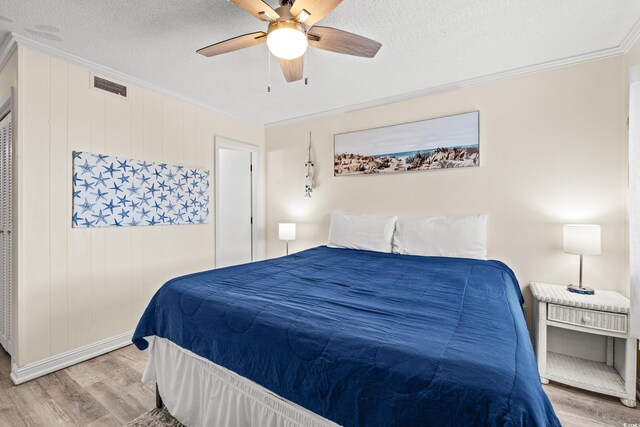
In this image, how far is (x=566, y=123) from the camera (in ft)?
7.96

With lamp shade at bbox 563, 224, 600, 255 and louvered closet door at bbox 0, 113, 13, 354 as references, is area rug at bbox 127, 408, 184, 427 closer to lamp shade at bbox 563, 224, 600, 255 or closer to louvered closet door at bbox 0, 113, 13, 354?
louvered closet door at bbox 0, 113, 13, 354

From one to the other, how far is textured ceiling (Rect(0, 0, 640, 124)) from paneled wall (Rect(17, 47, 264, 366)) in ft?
1.04

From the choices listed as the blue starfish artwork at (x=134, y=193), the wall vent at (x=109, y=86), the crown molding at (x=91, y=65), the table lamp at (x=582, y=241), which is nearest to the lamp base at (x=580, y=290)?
the table lamp at (x=582, y=241)

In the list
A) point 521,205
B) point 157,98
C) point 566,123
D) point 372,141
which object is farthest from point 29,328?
point 566,123

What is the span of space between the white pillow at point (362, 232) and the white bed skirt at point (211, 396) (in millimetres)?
1904

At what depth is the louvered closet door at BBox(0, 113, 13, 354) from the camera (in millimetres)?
2297

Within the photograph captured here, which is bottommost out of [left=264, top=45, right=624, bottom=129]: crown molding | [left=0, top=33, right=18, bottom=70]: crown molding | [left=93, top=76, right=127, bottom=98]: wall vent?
[left=93, top=76, right=127, bottom=98]: wall vent

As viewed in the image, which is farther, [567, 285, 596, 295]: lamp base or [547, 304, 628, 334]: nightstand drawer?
[567, 285, 596, 295]: lamp base

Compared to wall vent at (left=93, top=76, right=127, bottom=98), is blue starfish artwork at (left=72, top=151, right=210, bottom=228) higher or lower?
lower

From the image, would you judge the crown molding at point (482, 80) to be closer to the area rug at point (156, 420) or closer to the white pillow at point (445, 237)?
the white pillow at point (445, 237)

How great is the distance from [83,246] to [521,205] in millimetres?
3878

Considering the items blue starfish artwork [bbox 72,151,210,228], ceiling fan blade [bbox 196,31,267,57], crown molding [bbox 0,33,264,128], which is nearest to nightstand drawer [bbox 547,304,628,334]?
ceiling fan blade [bbox 196,31,267,57]

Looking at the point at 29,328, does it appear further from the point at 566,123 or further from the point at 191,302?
the point at 566,123

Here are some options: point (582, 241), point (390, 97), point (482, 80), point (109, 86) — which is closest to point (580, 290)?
point (582, 241)
